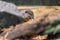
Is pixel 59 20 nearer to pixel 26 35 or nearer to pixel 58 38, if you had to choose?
pixel 58 38

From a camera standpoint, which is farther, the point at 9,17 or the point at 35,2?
the point at 35,2

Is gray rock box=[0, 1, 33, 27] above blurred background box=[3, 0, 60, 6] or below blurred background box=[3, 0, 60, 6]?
below

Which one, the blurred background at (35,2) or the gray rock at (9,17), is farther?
the blurred background at (35,2)

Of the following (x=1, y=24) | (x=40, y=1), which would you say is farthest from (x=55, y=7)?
(x=1, y=24)

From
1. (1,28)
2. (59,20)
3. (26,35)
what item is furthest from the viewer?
(1,28)

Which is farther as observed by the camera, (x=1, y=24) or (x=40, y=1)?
(x=40, y=1)

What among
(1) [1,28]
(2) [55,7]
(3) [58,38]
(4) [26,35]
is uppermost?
(2) [55,7]

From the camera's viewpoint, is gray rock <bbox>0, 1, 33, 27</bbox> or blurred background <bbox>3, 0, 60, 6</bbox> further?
blurred background <bbox>3, 0, 60, 6</bbox>

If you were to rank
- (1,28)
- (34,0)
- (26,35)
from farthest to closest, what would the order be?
(34,0) → (1,28) → (26,35)

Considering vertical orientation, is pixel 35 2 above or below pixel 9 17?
above

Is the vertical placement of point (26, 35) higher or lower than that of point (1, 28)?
lower

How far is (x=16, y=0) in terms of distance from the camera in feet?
9.84

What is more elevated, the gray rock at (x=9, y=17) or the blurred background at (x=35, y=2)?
the blurred background at (x=35, y=2)

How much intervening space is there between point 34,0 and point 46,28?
5.19 ft
